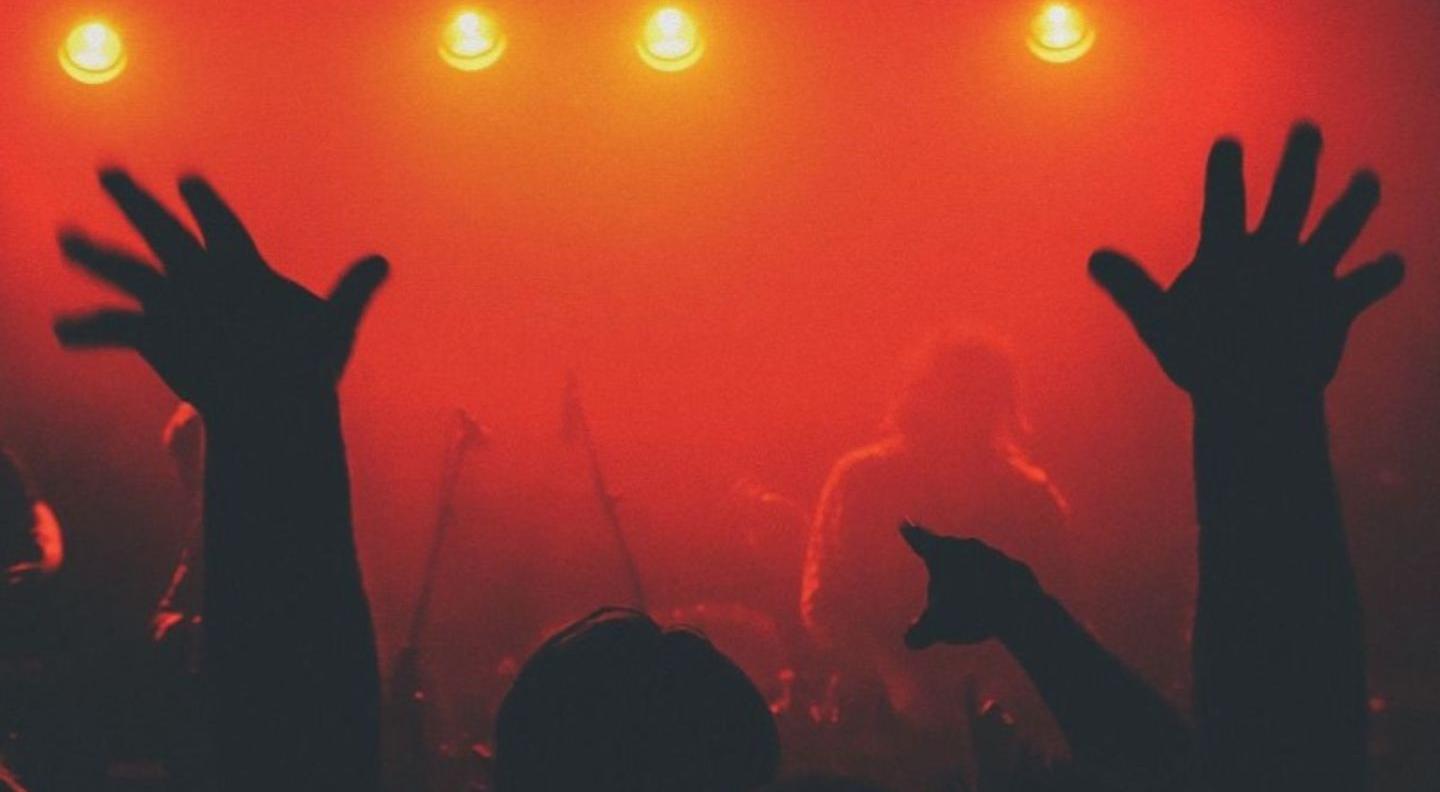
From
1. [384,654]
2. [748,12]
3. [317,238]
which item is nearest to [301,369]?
[384,654]

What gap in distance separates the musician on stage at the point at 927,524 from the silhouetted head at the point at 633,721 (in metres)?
2.39

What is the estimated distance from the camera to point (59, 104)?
6.30m

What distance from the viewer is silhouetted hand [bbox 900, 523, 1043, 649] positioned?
137 cm

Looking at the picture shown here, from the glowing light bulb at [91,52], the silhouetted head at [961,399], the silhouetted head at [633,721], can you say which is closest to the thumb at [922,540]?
the silhouetted head at [633,721]

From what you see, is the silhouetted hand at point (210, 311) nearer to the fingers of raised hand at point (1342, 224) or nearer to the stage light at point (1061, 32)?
the fingers of raised hand at point (1342, 224)

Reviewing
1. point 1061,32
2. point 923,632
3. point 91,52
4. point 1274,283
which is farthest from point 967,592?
point 91,52

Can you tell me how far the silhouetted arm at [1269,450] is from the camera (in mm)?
1278

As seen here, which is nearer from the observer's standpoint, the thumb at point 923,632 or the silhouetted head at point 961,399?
the thumb at point 923,632

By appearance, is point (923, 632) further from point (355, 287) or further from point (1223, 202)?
point (355, 287)

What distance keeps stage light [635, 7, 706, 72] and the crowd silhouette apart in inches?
200

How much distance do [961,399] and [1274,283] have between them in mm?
3385

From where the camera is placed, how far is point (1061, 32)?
6262mm

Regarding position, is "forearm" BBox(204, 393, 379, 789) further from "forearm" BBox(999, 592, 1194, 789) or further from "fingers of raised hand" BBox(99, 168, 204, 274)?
"forearm" BBox(999, 592, 1194, 789)

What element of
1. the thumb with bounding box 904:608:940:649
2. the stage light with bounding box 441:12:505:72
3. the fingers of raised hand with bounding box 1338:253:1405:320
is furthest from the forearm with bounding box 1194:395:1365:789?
the stage light with bounding box 441:12:505:72
